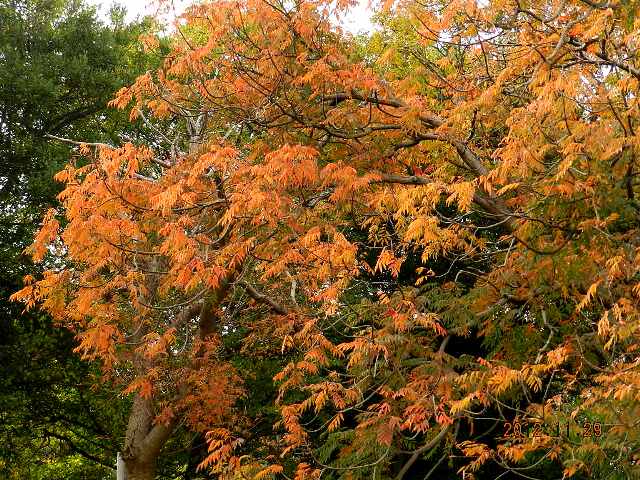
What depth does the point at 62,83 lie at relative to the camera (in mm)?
12781

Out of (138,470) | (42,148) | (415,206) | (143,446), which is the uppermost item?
(42,148)

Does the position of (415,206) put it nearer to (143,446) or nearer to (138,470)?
(143,446)

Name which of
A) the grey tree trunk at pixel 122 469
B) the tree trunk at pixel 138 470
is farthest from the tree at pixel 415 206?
the grey tree trunk at pixel 122 469

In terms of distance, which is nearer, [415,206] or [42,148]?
[415,206]

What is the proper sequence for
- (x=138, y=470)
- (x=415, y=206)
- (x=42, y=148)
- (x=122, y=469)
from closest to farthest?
(x=415, y=206), (x=138, y=470), (x=122, y=469), (x=42, y=148)

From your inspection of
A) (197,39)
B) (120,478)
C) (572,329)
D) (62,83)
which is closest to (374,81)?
(572,329)

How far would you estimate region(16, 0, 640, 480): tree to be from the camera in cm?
544

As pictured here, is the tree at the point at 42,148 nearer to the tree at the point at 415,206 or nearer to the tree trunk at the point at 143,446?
the tree trunk at the point at 143,446

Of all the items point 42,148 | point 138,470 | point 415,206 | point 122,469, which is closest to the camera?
point 415,206

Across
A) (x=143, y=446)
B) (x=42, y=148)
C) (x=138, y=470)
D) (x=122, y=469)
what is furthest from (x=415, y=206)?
(x=42, y=148)

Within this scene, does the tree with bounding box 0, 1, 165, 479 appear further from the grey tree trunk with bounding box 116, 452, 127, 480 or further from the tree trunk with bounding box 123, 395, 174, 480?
the tree trunk with bounding box 123, 395, 174, 480

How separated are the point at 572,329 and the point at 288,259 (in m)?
2.80

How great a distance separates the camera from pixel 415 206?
22.5 feet

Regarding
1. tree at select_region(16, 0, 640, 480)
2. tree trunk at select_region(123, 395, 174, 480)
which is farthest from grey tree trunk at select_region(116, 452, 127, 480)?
tree at select_region(16, 0, 640, 480)
